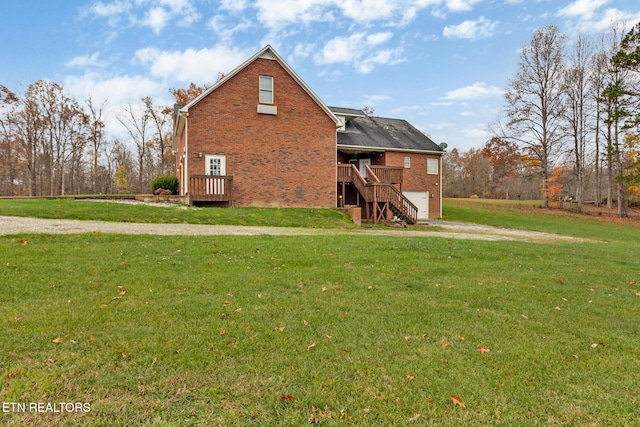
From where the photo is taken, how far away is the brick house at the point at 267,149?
17938 millimetres

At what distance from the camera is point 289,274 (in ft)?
20.1

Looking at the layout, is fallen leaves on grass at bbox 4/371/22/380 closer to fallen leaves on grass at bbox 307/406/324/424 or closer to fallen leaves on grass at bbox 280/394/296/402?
fallen leaves on grass at bbox 280/394/296/402

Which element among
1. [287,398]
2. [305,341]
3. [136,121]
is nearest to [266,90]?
[305,341]

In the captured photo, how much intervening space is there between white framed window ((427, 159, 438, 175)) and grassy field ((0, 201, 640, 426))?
19551mm

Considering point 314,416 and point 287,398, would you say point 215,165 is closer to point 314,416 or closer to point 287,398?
point 287,398

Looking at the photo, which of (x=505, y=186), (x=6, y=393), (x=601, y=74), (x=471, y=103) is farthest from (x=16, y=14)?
(x=505, y=186)

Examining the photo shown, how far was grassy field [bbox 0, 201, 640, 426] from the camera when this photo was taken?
250cm

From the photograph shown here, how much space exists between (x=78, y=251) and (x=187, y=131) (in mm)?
11919

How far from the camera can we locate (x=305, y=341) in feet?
11.7

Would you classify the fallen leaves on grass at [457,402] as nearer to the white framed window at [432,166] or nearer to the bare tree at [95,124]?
the white framed window at [432,166]

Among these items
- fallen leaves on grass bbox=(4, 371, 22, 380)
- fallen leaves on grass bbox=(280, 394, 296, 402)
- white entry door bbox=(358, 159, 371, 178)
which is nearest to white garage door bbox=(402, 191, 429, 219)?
white entry door bbox=(358, 159, 371, 178)

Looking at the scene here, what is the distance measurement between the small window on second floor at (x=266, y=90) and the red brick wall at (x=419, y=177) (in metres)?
9.14

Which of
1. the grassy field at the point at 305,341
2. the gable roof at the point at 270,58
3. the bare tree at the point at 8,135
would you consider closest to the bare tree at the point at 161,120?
the bare tree at the point at 8,135

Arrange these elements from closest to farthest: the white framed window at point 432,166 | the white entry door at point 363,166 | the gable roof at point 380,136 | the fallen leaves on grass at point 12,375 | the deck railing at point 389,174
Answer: the fallen leaves on grass at point 12,375 < the deck railing at point 389,174 < the gable roof at point 380,136 < the white entry door at point 363,166 < the white framed window at point 432,166
